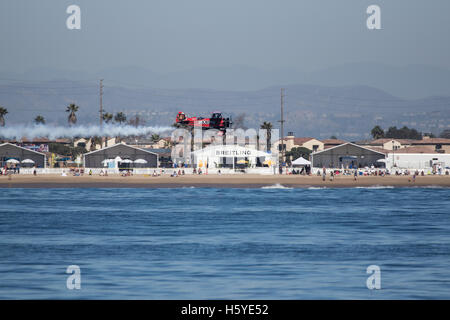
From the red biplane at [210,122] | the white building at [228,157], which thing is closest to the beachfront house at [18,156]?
the red biplane at [210,122]

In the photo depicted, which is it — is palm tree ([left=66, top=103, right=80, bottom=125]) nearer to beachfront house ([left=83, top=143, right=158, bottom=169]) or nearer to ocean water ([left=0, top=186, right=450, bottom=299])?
beachfront house ([left=83, top=143, right=158, bottom=169])

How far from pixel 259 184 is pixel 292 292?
6122cm

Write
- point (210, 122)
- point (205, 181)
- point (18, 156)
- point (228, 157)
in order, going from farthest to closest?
point (228, 157)
point (210, 122)
point (18, 156)
point (205, 181)

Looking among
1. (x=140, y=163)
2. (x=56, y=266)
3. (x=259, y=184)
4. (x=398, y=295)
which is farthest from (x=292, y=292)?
(x=140, y=163)

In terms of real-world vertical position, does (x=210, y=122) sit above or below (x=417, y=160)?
above

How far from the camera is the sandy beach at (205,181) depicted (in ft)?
265

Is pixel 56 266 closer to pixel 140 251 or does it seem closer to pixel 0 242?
pixel 140 251

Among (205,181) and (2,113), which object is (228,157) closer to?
(205,181)

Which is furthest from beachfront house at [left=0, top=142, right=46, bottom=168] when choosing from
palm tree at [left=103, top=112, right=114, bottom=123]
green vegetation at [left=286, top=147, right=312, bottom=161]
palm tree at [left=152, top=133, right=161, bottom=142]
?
palm tree at [left=152, top=133, right=161, bottom=142]

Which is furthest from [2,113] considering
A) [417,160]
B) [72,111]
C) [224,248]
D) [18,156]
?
[224,248]

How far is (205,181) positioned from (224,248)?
1969 inches

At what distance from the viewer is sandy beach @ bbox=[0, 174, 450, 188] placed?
265 ft

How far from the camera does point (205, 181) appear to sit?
8300 cm

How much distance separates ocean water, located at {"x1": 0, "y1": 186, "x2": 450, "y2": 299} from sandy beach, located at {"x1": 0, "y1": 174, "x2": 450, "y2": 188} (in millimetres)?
16330
